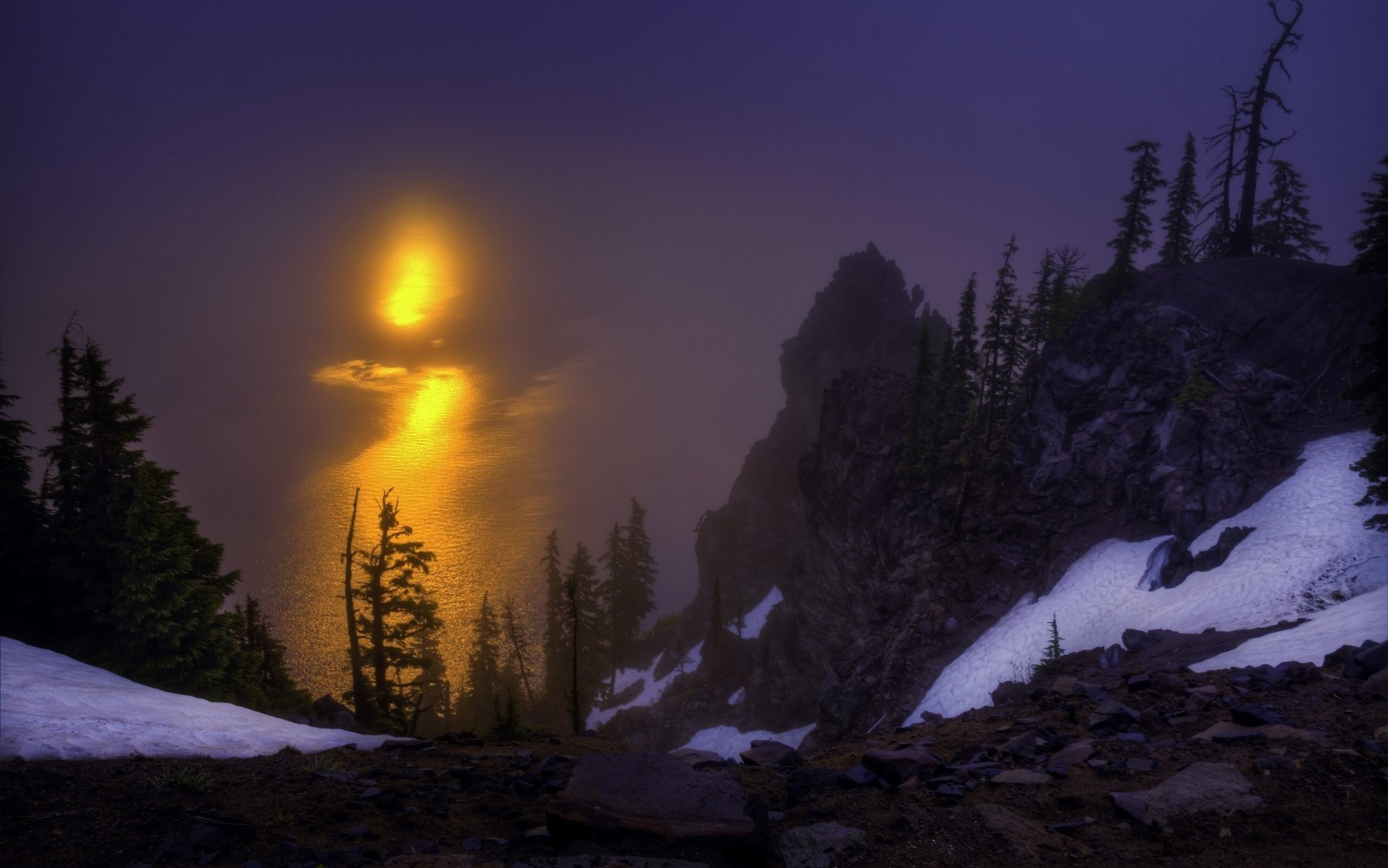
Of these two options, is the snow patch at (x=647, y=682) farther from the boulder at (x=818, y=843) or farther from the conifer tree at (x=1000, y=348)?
the boulder at (x=818, y=843)

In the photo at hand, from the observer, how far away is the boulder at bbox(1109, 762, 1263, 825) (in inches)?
228

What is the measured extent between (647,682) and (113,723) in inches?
2327

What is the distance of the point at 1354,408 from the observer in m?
22.4

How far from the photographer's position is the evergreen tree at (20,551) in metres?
18.2

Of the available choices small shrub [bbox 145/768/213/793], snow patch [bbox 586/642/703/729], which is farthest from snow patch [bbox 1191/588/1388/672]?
snow patch [bbox 586/642/703/729]

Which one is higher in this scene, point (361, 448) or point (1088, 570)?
point (361, 448)

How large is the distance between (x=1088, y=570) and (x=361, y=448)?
249ft

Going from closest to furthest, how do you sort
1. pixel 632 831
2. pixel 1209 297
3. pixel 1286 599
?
1. pixel 632 831
2. pixel 1286 599
3. pixel 1209 297

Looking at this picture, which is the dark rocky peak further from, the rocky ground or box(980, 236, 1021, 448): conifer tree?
the rocky ground

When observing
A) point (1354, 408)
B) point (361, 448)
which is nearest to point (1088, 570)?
point (1354, 408)

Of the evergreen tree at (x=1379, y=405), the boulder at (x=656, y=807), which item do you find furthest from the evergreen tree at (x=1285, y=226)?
the boulder at (x=656, y=807)

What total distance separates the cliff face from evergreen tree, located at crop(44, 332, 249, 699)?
2581 centimetres

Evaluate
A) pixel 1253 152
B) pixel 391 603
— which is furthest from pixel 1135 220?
pixel 391 603

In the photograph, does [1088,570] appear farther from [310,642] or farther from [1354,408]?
[310,642]
